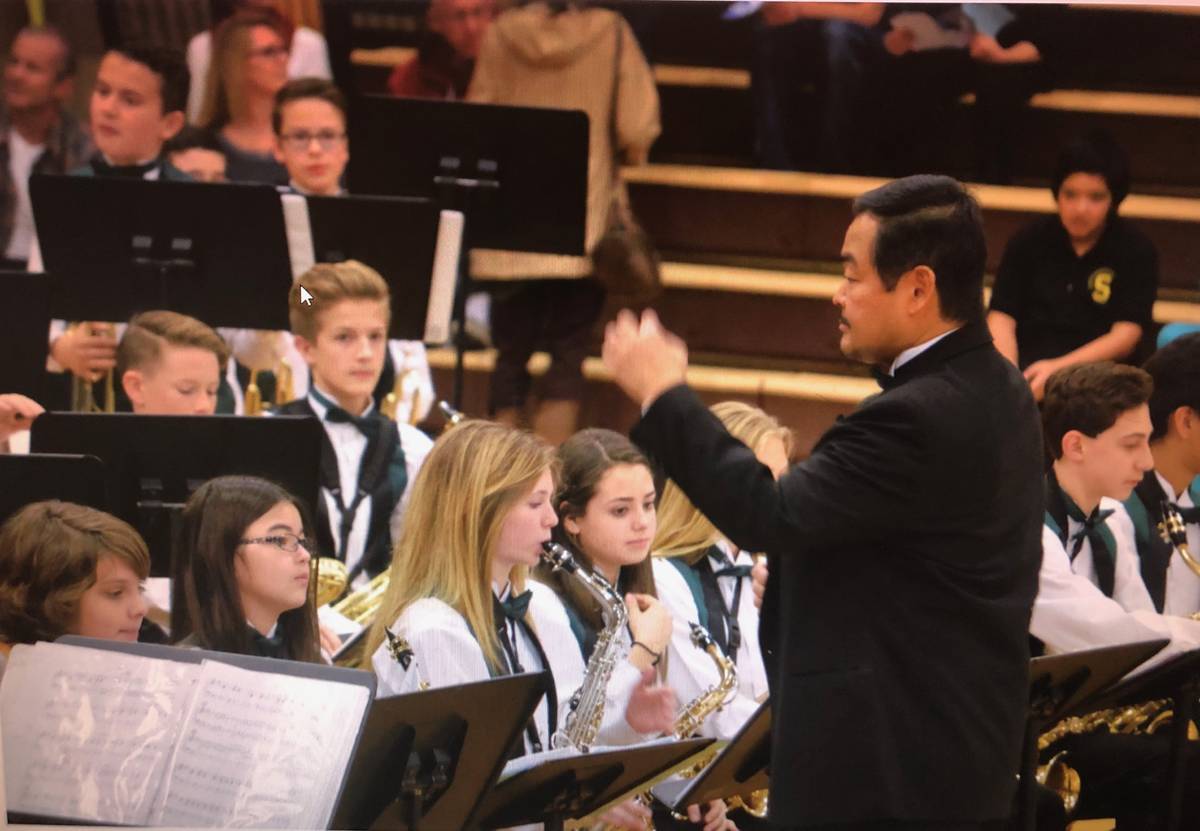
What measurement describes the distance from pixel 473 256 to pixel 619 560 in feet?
6.21

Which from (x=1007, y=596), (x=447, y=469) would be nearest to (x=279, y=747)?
(x=447, y=469)

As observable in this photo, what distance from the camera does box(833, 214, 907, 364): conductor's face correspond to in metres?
2.60

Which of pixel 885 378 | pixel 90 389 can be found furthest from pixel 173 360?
pixel 885 378

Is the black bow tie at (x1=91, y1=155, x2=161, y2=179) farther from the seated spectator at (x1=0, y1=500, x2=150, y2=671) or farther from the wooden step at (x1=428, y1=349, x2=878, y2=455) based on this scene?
the seated spectator at (x1=0, y1=500, x2=150, y2=671)

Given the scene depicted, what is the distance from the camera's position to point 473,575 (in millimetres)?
3258

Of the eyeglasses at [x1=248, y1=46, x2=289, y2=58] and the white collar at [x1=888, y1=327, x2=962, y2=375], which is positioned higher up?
the eyeglasses at [x1=248, y1=46, x2=289, y2=58]

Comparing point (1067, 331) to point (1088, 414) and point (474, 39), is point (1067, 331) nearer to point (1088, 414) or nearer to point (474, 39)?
point (1088, 414)

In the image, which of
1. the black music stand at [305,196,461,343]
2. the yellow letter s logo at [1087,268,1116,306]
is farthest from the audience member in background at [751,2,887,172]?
the black music stand at [305,196,461,343]

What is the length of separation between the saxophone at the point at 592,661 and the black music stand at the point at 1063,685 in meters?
0.80

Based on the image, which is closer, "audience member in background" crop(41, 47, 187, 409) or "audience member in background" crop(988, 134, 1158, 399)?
"audience member in background" crop(988, 134, 1158, 399)

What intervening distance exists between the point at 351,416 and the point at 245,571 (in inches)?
36.6

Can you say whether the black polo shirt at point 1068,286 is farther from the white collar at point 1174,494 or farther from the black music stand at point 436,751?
the black music stand at point 436,751

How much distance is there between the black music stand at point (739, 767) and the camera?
2.92 m

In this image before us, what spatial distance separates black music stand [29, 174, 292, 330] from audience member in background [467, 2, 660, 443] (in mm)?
1162
